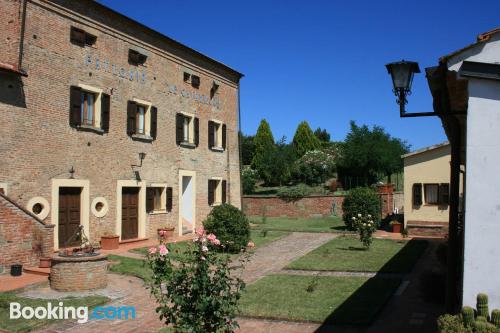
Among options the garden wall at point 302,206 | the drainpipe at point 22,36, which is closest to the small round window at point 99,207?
the drainpipe at point 22,36

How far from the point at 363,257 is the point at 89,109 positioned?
37.4 ft

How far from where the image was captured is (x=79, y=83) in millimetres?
17203

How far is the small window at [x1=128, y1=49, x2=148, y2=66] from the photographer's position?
20.0 m

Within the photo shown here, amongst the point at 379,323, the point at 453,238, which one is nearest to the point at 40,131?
the point at 379,323

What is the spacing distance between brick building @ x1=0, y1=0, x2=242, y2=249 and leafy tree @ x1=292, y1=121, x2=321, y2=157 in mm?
37017

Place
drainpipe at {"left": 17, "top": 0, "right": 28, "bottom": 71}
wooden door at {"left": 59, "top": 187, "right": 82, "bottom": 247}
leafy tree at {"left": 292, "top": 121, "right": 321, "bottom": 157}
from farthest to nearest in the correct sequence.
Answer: leafy tree at {"left": 292, "top": 121, "right": 321, "bottom": 157}
wooden door at {"left": 59, "top": 187, "right": 82, "bottom": 247}
drainpipe at {"left": 17, "top": 0, "right": 28, "bottom": 71}

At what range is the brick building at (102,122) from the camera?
15.0 metres

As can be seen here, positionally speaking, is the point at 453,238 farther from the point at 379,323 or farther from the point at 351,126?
the point at 351,126

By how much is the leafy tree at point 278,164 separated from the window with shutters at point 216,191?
67.9 ft

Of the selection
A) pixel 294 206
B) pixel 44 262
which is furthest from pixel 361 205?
pixel 44 262

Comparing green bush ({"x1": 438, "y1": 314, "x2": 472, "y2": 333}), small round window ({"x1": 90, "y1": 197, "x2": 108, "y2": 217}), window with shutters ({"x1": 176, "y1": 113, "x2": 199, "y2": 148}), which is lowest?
green bush ({"x1": 438, "y1": 314, "x2": 472, "y2": 333})

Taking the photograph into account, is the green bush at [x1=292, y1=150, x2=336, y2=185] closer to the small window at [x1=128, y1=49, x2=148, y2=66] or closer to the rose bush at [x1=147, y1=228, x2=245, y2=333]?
the small window at [x1=128, y1=49, x2=148, y2=66]

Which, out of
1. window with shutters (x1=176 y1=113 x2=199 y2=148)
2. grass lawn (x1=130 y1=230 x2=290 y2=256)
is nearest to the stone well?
grass lawn (x1=130 y1=230 x2=290 y2=256)

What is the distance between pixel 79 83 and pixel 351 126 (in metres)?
31.6
